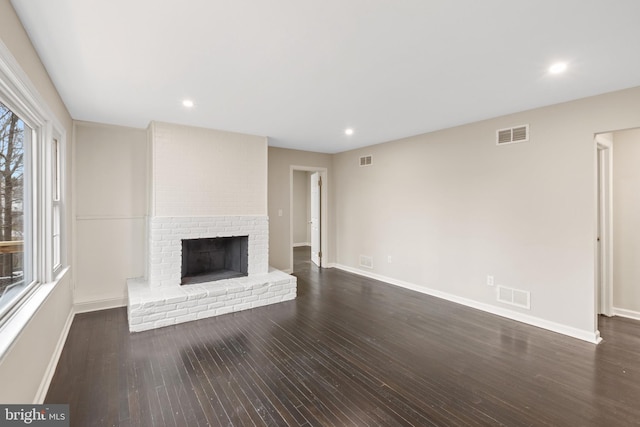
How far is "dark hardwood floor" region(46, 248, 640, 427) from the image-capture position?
2.00 metres

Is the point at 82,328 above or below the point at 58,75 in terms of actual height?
below

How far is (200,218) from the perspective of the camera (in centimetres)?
418

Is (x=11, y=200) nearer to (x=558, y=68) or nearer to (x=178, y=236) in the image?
(x=178, y=236)

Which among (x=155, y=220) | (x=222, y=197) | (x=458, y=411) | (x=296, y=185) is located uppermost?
(x=296, y=185)

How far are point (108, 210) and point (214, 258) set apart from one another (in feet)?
5.36

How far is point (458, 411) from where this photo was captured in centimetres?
202

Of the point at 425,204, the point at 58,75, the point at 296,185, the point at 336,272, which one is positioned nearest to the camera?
the point at 58,75

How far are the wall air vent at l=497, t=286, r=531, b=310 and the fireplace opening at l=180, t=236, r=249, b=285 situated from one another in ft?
11.8

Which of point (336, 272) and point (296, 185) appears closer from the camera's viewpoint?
point (336, 272)

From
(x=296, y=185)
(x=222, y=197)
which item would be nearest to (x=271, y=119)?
(x=222, y=197)

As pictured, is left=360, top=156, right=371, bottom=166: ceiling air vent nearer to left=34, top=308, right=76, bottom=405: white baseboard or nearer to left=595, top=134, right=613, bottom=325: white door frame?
left=595, top=134, right=613, bottom=325: white door frame

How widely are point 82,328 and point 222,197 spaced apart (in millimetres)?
2286

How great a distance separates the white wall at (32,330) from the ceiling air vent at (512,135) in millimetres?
4546

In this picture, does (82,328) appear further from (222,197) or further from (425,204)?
(425,204)
